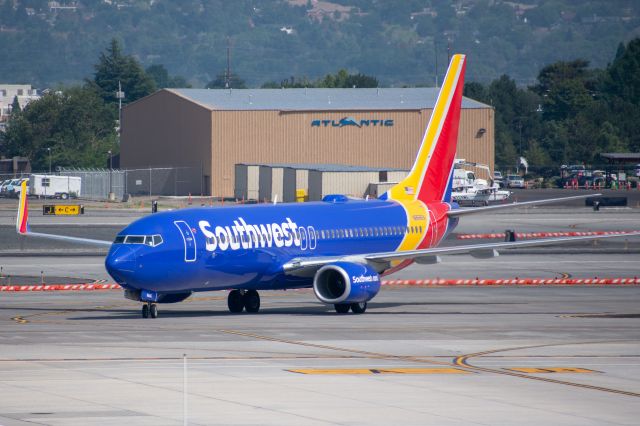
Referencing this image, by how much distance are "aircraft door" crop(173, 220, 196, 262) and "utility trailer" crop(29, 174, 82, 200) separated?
104 metres

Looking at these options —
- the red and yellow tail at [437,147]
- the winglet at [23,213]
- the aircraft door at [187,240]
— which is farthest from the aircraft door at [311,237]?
the winglet at [23,213]

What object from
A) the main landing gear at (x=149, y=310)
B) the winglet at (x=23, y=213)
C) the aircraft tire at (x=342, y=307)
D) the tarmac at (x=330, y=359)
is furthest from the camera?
the aircraft tire at (x=342, y=307)

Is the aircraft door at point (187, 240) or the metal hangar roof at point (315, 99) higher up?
the metal hangar roof at point (315, 99)

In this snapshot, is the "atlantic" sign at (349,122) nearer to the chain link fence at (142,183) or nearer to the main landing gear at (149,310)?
the chain link fence at (142,183)

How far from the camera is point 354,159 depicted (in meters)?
151

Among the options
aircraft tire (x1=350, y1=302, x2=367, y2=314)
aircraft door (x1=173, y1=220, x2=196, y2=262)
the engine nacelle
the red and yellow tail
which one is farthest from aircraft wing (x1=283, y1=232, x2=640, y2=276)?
the red and yellow tail

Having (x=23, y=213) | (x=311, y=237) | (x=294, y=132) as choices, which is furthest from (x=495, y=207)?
(x=294, y=132)

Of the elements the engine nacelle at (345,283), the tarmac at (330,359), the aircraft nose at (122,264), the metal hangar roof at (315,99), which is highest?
the metal hangar roof at (315,99)

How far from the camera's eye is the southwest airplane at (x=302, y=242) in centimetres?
4622

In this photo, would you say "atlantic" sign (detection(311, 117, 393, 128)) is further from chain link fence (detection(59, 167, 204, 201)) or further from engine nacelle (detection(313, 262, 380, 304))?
engine nacelle (detection(313, 262, 380, 304))

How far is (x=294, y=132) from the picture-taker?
150875 mm

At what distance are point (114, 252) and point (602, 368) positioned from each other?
18.1m

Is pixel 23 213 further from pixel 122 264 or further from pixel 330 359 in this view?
pixel 330 359

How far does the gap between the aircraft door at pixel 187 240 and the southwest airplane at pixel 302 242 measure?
0.04 metres
